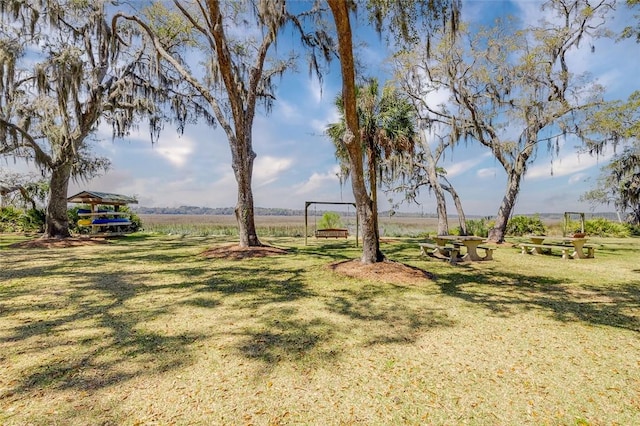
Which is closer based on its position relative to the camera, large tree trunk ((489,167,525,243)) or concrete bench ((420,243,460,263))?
concrete bench ((420,243,460,263))

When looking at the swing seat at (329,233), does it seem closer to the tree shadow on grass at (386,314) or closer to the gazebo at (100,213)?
the gazebo at (100,213)

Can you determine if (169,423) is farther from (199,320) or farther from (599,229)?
(599,229)

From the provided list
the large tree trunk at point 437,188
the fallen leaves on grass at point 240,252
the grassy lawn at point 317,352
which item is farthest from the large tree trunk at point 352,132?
the large tree trunk at point 437,188

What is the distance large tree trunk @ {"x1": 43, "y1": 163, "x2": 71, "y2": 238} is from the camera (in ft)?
41.0

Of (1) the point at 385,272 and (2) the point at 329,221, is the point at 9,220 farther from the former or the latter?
(1) the point at 385,272

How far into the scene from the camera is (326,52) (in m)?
9.84

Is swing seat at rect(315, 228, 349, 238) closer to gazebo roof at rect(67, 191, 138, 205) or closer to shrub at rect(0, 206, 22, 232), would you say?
gazebo roof at rect(67, 191, 138, 205)

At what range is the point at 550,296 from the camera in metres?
5.16

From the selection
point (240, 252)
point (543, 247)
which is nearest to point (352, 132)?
point (240, 252)

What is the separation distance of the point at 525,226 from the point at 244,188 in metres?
18.6

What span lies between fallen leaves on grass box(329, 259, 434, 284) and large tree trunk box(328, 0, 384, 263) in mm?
295

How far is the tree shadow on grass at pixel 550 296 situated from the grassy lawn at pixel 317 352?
0.04m

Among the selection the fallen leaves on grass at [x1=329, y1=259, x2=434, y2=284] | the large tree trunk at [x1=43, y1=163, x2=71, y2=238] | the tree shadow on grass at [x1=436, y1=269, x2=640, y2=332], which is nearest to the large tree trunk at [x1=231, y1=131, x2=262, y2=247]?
the fallen leaves on grass at [x1=329, y1=259, x2=434, y2=284]

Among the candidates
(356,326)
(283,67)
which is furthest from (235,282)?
(283,67)
